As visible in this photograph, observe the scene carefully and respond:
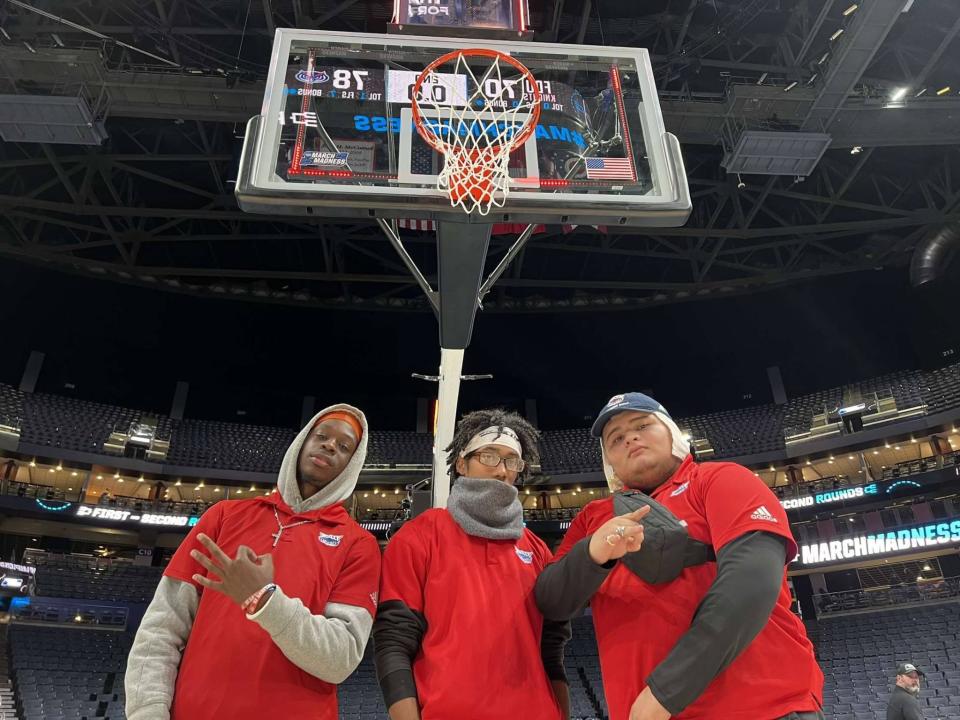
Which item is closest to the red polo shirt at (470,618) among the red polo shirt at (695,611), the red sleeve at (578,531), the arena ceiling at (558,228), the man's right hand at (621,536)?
the red sleeve at (578,531)

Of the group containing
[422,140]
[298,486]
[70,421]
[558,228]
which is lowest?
[298,486]

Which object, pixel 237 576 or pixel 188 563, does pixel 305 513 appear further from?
pixel 237 576

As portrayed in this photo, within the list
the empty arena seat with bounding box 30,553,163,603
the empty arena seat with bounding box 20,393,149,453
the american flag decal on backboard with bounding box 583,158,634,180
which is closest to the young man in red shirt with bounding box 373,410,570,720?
the american flag decal on backboard with bounding box 583,158,634,180

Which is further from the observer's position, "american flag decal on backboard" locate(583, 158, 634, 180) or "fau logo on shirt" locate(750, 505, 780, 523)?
A: "american flag decal on backboard" locate(583, 158, 634, 180)

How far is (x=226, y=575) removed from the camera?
1.73 m

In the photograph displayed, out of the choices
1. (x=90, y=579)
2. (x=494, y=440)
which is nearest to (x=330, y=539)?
(x=494, y=440)

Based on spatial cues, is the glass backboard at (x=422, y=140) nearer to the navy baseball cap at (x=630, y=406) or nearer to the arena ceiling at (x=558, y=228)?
the navy baseball cap at (x=630, y=406)

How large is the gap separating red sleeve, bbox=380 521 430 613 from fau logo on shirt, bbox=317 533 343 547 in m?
0.19

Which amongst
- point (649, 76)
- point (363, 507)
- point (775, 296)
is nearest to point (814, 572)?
point (775, 296)

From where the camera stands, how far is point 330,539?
2240 mm

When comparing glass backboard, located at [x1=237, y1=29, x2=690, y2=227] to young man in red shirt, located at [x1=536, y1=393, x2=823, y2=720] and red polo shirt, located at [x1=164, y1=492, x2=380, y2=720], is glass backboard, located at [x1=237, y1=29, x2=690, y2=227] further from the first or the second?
young man in red shirt, located at [x1=536, y1=393, x2=823, y2=720]

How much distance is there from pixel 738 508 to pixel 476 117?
3.25 m

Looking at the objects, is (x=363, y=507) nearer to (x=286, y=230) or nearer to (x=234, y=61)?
(x=286, y=230)

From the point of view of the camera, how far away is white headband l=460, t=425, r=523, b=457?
7.85 ft
